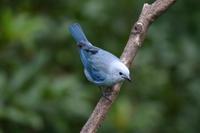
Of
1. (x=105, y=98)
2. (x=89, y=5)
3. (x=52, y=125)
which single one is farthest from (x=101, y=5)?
(x=105, y=98)

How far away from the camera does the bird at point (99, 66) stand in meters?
3.64

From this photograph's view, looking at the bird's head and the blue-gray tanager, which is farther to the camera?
the blue-gray tanager

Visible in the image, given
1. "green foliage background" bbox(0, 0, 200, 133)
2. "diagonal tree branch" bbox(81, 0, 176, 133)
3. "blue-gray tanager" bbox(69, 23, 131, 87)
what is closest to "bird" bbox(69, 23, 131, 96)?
"blue-gray tanager" bbox(69, 23, 131, 87)

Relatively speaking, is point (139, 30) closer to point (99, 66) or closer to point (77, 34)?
point (99, 66)

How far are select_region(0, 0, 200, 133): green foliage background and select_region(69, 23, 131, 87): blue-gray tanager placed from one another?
4.27ft

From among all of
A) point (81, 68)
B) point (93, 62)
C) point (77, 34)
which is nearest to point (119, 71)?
point (93, 62)

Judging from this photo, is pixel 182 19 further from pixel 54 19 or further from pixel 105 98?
pixel 105 98

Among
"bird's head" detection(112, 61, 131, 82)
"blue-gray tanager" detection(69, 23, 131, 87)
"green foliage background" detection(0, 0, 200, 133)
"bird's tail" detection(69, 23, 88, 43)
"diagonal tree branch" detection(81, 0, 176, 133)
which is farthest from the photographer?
"green foliage background" detection(0, 0, 200, 133)

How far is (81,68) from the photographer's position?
5871 mm

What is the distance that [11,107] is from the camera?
501cm

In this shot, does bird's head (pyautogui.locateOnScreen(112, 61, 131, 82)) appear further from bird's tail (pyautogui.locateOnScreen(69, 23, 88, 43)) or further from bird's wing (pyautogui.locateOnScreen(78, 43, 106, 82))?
bird's tail (pyautogui.locateOnScreen(69, 23, 88, 43))

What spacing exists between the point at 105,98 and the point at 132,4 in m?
2.66

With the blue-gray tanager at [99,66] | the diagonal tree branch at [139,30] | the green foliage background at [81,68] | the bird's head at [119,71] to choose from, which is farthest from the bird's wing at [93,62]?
the green foliage background at [81,68]

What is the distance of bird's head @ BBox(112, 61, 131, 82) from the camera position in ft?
11.6
